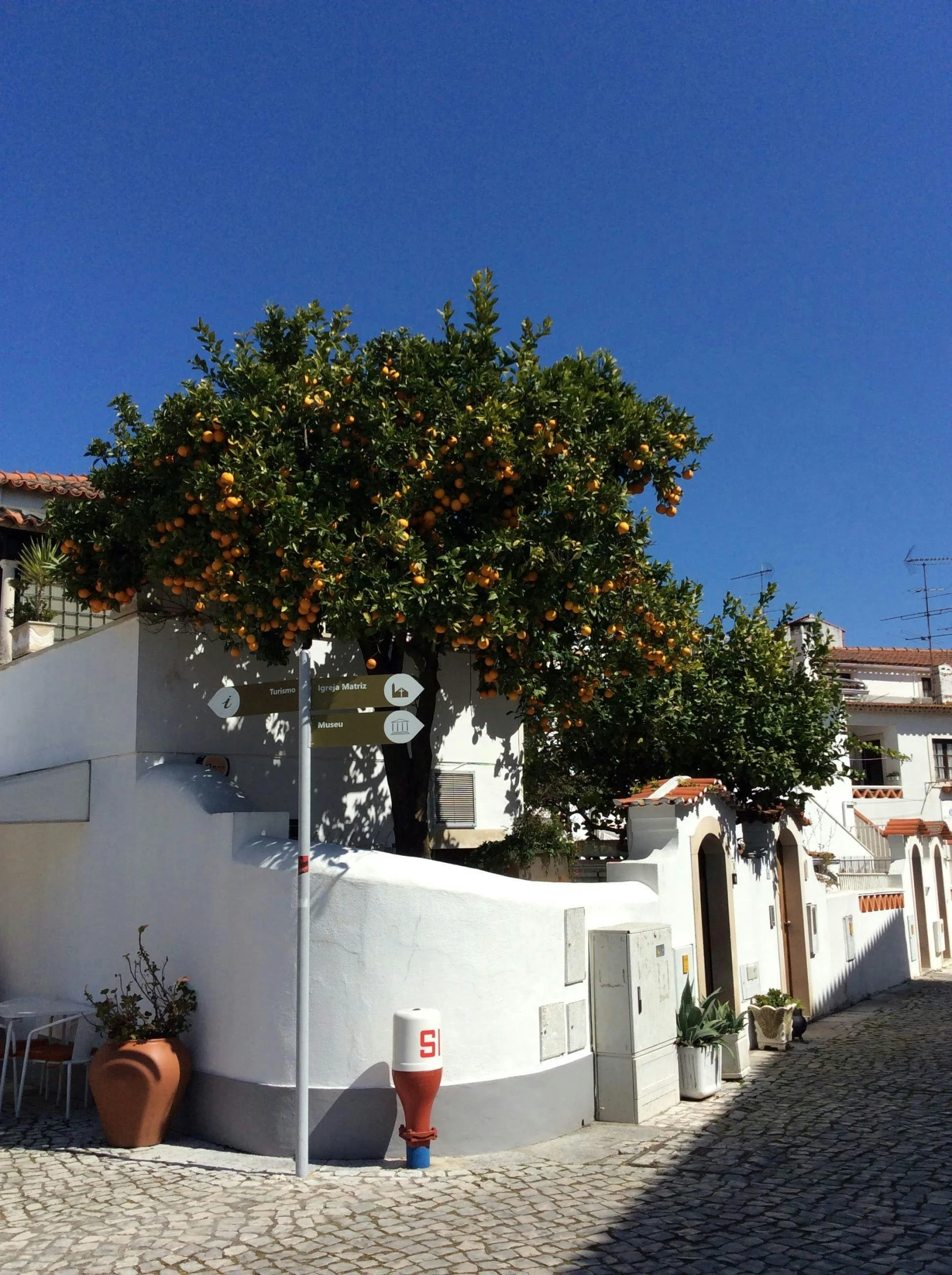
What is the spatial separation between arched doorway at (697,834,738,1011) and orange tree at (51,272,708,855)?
2.92 meters

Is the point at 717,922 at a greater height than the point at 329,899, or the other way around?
the point at 329,899

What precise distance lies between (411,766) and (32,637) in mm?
5144

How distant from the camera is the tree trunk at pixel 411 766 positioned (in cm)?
1012

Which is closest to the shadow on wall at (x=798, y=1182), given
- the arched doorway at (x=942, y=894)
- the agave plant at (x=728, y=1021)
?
the agave plant at (x=728, y=1021)

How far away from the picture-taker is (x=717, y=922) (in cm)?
1203

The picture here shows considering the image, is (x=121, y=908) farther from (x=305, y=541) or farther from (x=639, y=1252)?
(x=639, y=1252)

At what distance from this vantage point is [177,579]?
A: 29.0ft

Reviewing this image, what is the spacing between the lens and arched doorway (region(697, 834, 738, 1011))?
11883mm

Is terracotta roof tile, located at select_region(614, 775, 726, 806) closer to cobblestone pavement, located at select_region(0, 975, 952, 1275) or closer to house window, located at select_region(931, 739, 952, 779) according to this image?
cobblestone pavement, located at select_region(0, 975, 952, 1275)

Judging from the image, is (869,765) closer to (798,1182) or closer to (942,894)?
(942,894)

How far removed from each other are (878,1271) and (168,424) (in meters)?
7.84

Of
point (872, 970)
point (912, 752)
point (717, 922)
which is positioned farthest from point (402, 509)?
point (912, 752)

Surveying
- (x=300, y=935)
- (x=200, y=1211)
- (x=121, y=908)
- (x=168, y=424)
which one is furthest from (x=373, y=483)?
(x=200, y=1211)

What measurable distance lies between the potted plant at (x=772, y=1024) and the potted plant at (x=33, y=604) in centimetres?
934
